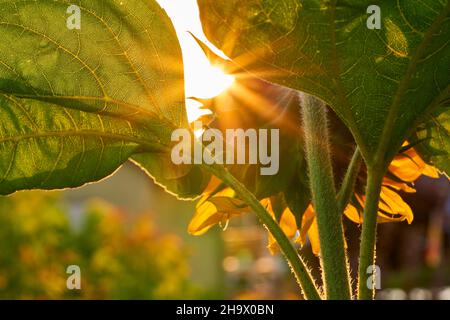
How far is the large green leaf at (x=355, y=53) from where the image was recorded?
0.53 m

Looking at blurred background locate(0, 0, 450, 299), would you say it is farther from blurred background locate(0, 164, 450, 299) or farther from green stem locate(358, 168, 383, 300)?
→ green stem locate(358, 168, 383, 300)

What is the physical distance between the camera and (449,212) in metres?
11.7

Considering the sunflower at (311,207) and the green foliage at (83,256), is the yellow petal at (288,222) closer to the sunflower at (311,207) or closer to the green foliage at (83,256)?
the sunflower at (311,207)

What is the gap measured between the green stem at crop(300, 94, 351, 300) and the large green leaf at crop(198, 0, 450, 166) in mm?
37

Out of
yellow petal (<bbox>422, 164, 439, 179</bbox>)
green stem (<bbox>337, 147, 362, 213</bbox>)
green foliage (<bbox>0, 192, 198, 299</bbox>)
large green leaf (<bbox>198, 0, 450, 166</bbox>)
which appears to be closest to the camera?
large green leaf (<bbox>198, 0, 450, 166</bbox>)

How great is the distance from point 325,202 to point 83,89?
204 mm

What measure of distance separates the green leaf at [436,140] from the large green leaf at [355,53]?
7 centimetres

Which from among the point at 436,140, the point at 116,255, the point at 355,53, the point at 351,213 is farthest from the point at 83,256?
the point at 355,53

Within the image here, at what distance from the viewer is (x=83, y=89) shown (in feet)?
2.10

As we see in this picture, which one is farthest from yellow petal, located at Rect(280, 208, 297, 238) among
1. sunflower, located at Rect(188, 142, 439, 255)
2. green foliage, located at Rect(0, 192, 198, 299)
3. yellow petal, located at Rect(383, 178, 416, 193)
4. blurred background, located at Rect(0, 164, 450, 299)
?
green foliage, located at Rect(0, 192, 198, 299)

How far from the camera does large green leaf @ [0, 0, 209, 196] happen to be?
2.04 ft

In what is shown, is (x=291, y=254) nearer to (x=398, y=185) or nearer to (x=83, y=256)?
(x=398, y=185)

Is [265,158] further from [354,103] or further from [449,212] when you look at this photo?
[449,212]

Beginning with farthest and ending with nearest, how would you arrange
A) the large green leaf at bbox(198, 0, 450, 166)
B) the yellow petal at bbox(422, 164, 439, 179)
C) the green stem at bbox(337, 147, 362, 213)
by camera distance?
the yellow petal at bbox(422, 164, 439, 179), the green stem at bbox(337, 147, 362, 213), the large green leaf at bbox(198, 0, 450, 166)
